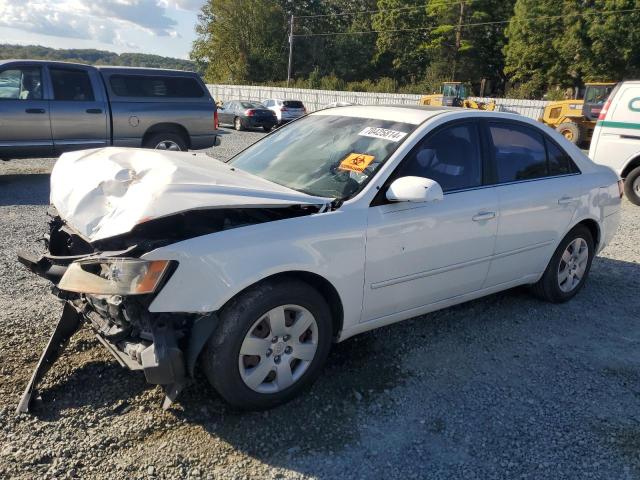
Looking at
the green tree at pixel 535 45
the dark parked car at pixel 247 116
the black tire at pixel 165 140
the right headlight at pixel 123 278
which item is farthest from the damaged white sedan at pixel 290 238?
the green tree at pixel 535 45

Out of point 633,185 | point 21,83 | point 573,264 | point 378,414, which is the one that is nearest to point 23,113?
point 21,83

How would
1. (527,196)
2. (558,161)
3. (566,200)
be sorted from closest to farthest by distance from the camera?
1. (527,196)
2. (566,200)
3. (558,161)

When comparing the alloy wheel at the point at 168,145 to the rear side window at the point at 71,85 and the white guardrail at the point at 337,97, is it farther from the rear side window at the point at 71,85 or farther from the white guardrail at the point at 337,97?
the white guardrail at the point at 337,97

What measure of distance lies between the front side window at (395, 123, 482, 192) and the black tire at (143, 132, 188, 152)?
687 centimetres

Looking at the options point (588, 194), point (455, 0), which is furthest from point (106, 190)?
point (455, 0)

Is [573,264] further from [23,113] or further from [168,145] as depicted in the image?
[23,113]

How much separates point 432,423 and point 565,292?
96.0 inches

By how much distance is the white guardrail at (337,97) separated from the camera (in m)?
29.3

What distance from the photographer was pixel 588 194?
4660 millimetres

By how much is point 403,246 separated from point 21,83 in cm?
789

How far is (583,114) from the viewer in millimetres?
18828

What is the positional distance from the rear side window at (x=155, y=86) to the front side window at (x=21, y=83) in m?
1.17

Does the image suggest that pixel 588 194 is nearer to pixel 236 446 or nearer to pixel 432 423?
pixel 432 423

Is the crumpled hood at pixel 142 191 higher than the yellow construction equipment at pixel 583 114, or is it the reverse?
the yellow construction equipment at pixel 583 114
